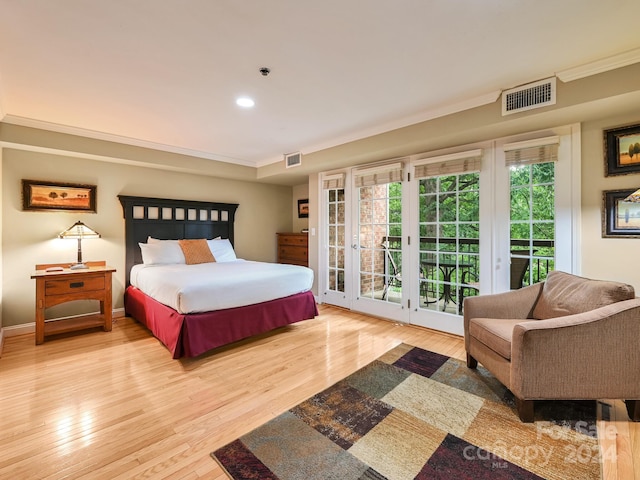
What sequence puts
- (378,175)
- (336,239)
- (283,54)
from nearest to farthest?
(283,54), (378,175), (336,239)

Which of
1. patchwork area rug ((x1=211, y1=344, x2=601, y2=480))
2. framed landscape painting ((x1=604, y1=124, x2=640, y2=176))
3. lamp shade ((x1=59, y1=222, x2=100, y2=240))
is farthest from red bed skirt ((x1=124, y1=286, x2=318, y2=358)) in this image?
framed landscape painting ((x1=604, y1=124, x2=640, y2=176))

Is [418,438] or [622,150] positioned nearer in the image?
[418,438]

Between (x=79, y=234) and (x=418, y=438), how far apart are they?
158 inches

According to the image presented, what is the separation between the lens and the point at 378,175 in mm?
4023

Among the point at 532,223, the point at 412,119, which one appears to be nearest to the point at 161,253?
the point at 412,119

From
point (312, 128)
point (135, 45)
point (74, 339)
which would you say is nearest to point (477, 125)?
point (312, 128)

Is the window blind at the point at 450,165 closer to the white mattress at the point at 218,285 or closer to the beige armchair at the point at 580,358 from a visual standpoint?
the beige armchair at the point at 580,358

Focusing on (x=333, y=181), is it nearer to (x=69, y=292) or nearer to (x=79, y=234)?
(x=79, y=234)

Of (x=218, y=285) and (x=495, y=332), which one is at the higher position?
(x=218, y=285)

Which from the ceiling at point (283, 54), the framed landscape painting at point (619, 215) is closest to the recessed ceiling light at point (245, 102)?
the ceiling at point (283, 54)

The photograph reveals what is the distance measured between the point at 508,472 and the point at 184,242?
4255 mm

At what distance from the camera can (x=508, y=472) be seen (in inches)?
58.1

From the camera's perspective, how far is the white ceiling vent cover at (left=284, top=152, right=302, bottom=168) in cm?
446

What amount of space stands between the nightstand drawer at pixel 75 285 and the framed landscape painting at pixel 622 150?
5.14 m
